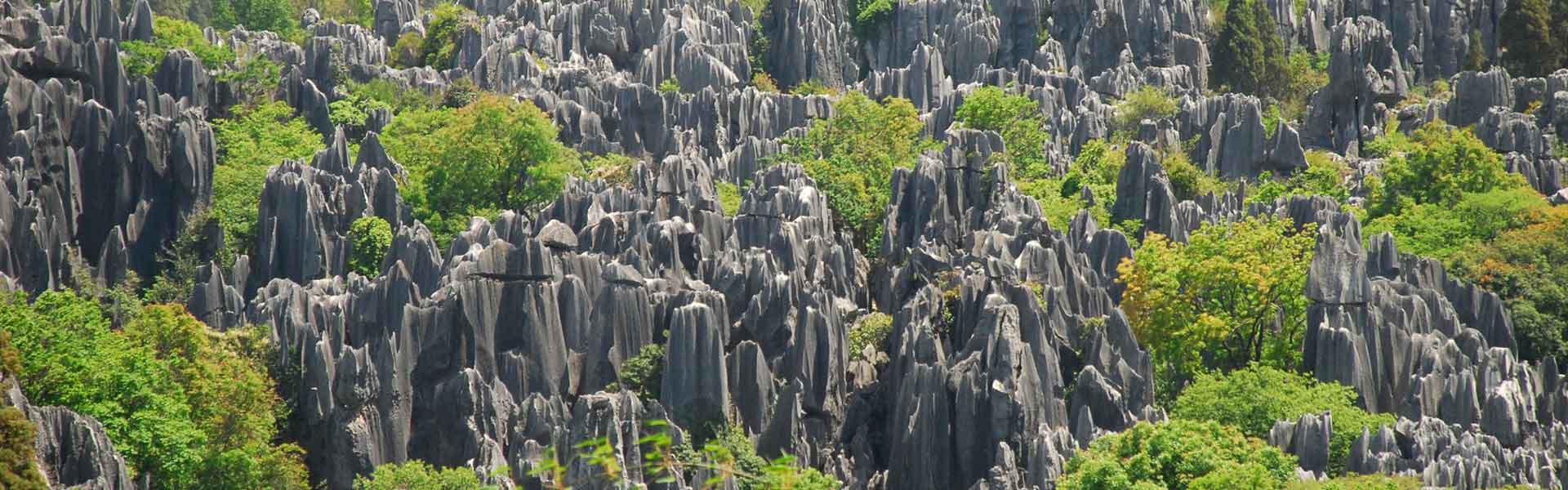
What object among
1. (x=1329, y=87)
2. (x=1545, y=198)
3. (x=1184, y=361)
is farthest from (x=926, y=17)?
(x=1184, y=361)

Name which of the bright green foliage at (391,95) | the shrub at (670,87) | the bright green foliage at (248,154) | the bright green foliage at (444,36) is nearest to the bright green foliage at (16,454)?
the bright green foliage at (248,154)

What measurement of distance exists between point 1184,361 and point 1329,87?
2835 centimetres

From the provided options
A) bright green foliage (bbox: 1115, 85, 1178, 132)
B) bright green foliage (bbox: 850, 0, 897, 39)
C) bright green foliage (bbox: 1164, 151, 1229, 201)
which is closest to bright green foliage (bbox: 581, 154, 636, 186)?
bright green foliage (bbox: 1164, 151, 1229, 201)

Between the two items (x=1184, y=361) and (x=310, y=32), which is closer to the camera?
(x=1184, y=361)

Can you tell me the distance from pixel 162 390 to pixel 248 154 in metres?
22.0

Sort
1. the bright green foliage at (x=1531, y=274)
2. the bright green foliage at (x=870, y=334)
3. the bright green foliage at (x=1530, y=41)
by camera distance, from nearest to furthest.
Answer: the bright green foliage at (x=870, y=334)
the bright green foliage at (x=1531, y=274)
the bright green foliage at (x=1530, y=41)

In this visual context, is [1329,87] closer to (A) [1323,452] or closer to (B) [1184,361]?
(B) [1184,361]

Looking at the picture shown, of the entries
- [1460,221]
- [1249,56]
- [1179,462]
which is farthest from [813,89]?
[1179,462]

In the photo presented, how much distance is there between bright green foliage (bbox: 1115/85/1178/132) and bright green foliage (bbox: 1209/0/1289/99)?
25.7 ft

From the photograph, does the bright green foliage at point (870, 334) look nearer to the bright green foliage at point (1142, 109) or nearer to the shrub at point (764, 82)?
the bright green foliage at point (1142, 109)

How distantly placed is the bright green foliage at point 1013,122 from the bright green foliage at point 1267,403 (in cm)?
2217

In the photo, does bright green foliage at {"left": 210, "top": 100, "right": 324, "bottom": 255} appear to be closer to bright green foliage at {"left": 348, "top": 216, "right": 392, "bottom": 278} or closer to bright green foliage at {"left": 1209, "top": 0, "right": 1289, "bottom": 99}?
bright green foliage at {"left": 348, "top": 216, "right": 392, "bottom": 278}

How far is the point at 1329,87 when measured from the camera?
7756 centimetres

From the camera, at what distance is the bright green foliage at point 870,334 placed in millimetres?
53344
